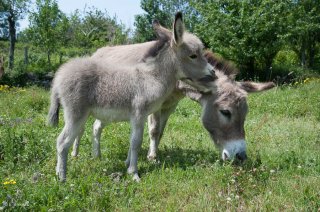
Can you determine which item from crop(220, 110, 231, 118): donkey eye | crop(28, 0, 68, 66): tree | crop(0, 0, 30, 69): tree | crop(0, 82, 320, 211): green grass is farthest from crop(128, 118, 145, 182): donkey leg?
crop(0, 0, 30, 69): tree

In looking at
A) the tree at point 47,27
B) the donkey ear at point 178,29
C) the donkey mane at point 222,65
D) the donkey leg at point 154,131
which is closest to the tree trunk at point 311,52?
the tree at point 47,27

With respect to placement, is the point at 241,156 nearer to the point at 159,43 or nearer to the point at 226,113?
the point at 226,113

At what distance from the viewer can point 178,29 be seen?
4367mm

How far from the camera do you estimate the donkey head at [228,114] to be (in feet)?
14.9

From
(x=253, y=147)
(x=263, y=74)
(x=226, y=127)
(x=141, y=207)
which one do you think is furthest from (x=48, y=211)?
(x=263, y=74)

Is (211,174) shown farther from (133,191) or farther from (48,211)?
(48,211)

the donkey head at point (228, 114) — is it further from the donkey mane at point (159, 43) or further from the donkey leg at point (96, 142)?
the donkey leg at point (96, 142)

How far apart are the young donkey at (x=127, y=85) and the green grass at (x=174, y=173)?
48 centimetres

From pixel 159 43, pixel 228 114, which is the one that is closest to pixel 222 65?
pixel 228 114

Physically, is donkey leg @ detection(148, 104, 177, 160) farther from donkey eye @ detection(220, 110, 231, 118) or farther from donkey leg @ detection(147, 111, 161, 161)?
donkey eye @ detection(220, 110, 231, 118)

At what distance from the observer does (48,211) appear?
10.2 feet

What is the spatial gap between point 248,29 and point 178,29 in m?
12.9

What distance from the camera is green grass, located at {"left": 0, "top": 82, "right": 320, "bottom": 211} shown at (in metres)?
3.42

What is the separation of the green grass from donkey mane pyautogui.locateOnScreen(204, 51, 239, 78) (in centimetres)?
118
